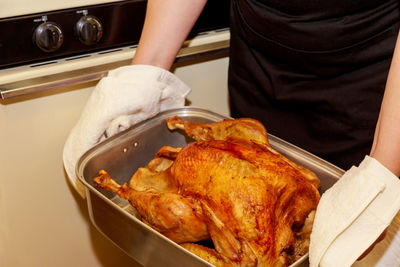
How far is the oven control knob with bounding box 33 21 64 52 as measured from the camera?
3.30 ft

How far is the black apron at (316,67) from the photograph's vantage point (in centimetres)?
94

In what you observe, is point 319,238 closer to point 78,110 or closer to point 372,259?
point 372,259

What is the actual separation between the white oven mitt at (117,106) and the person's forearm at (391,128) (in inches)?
18.8

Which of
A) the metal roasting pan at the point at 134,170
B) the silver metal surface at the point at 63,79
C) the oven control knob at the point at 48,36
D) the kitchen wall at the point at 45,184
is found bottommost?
the kitchen wall at the point at 45,184

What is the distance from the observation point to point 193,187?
33.4 inches

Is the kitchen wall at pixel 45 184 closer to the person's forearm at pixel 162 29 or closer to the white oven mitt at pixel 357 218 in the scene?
the person's forearm at pixel 162 29

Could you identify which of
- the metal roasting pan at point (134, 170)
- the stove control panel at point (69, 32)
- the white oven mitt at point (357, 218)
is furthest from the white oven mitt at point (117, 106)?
the white oven mitt at point (357, 218)

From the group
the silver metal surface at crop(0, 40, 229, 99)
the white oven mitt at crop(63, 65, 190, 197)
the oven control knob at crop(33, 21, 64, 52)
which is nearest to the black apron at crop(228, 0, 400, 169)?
the silver metal surface at crop(0, 40, 229, 99)

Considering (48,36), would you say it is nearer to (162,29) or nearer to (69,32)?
(69,32)

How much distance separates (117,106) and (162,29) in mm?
227

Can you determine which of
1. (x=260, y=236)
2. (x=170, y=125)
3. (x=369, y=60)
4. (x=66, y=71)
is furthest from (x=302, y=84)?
(x=66, y=71)

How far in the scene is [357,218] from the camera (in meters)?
0.70

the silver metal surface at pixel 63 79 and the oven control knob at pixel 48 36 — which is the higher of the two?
the oven control knob at pixel 48 36

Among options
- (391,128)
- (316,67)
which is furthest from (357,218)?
(316,67)
